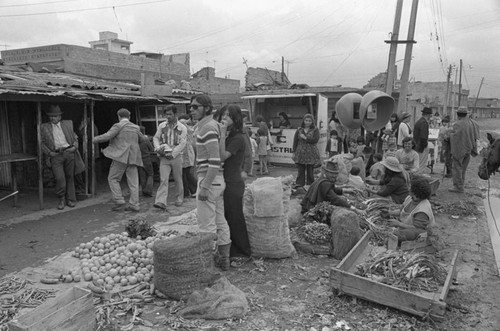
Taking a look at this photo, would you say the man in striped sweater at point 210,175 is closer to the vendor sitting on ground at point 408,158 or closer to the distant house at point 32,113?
the distant house at point 32,113

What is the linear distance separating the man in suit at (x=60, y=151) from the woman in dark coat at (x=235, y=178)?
13.7 ft

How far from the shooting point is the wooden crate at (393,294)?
358 cm

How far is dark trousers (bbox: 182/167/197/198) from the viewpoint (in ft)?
28.4

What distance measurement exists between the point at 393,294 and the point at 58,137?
256 inches

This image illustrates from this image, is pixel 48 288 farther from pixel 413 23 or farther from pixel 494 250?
pixel 413 23

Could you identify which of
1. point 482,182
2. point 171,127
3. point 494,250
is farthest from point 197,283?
point 482,182

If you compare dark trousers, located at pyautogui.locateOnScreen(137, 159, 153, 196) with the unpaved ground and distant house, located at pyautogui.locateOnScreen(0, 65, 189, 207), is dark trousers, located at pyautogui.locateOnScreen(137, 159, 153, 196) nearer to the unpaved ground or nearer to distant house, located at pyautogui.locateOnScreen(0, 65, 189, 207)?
distant house, located at pyautogui.locateOnScreen(0, 65, 189, 207)


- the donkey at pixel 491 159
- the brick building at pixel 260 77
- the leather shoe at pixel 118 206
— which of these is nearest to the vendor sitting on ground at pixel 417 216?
the donkey at pixel 491 159

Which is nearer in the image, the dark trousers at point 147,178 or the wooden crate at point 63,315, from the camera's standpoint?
the wooden crate at point 63,315

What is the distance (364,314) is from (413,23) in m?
11.6

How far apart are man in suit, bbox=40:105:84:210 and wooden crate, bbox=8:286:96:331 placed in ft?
15.6

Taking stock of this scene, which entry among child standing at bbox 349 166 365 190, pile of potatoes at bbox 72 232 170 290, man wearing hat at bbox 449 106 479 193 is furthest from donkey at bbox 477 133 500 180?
pile of potatoes at bbox 72 232 170 290

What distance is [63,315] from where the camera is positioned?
309cm

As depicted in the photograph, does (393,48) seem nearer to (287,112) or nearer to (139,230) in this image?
(287,112)
